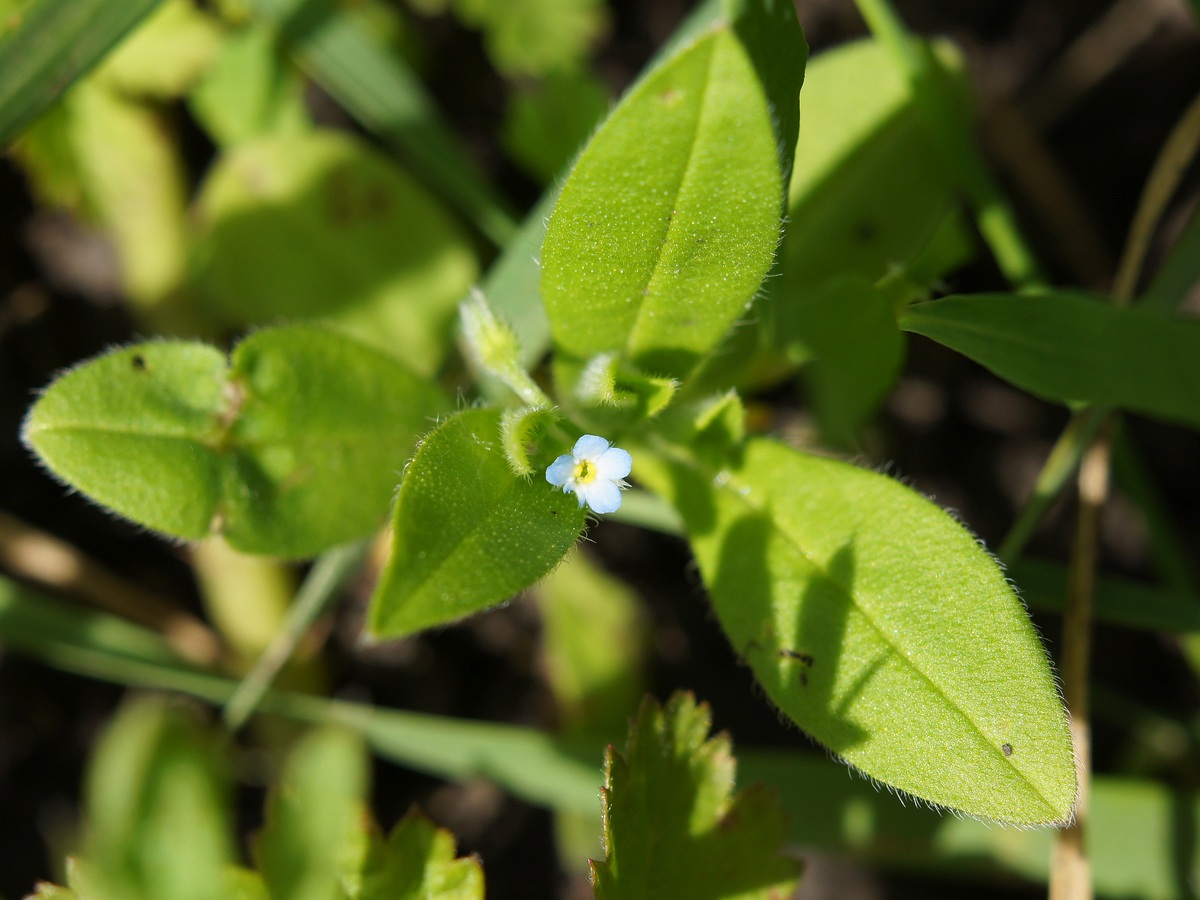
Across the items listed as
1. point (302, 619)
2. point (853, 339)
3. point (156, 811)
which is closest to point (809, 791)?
point (853, 339)

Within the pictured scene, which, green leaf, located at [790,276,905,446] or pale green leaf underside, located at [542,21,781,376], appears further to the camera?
green leaf, located at [790,276,905,446]

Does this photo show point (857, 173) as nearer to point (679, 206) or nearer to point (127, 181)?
point (679, 206)

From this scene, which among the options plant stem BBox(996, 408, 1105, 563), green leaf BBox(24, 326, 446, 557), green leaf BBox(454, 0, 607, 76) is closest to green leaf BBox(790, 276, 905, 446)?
plant stem BBox(996, 408, 1105, 563)

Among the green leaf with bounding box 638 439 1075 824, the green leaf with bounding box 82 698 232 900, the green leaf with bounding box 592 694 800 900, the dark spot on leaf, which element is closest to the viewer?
the green leaf with bounding box 638 439 1075 824

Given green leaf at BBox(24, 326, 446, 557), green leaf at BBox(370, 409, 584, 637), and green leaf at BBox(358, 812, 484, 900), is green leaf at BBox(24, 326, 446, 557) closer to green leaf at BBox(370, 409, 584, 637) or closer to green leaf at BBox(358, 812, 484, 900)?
green leaf at BBox(370, 409, 584, 637)

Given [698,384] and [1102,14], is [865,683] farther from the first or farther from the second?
[1102,14]

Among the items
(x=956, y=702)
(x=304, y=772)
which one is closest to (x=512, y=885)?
(x=304, y=772)

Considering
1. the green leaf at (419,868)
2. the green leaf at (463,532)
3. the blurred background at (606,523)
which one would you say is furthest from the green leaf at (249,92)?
the green leaf at (419,868)
